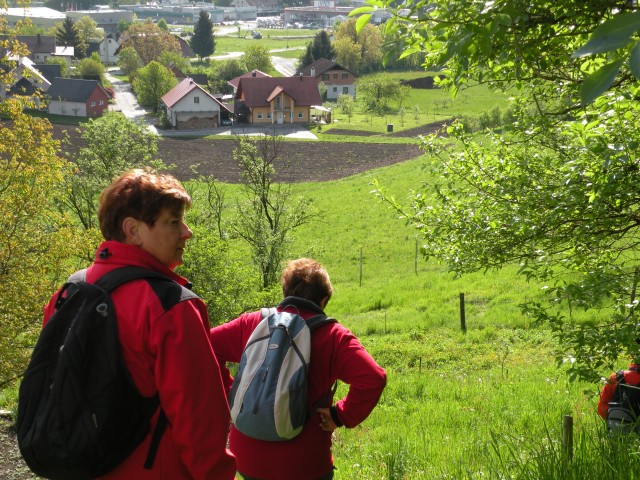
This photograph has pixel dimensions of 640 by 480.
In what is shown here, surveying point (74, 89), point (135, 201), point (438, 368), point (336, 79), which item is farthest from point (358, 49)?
point (135, 201)

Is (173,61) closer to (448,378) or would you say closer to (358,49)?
(358,49)

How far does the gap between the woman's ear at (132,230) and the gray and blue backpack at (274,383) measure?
0.97 m

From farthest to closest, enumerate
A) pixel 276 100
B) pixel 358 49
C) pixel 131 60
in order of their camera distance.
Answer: pixel 358 49 → pixel 131 60 → pixel 276 100

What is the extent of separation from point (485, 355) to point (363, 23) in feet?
38.6

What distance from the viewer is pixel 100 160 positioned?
2731 cm

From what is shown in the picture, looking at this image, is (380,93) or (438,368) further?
(380,93)

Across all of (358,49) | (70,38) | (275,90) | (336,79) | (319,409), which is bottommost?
(319,409)

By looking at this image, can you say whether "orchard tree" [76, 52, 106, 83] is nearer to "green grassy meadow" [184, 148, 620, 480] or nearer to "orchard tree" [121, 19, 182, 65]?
"orchard tree" [121, 19, 182, 65]

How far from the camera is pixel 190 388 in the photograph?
9.16ft

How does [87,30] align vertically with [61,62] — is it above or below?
above

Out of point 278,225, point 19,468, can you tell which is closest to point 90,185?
point 278,225

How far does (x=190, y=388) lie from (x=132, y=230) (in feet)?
2.33

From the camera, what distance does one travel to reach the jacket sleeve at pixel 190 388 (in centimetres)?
278

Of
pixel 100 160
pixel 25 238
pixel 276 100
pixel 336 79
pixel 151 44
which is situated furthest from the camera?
pixel 151 44
